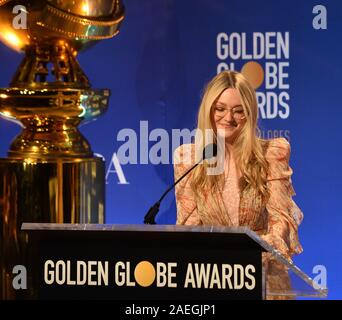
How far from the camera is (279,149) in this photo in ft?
9.91

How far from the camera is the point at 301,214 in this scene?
3041 millimetres

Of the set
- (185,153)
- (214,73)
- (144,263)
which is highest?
(214,73)

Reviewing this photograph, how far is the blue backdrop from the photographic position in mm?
2975

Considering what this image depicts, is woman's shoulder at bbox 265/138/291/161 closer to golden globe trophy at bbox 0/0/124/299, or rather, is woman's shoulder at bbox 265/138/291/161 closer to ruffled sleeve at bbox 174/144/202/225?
ruffled sleeve at bbox 174/144/202/225

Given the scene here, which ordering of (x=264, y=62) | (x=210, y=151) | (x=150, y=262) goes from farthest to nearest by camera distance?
(x=210, y=151), (x=264, y=62), (x=150, y=262)

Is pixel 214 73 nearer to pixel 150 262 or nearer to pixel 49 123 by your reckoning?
pixel 49 123

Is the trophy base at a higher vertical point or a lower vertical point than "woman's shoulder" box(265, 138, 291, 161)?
lower

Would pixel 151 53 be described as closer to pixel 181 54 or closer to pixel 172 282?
pixel 181 54

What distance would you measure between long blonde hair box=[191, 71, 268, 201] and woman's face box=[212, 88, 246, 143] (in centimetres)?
1

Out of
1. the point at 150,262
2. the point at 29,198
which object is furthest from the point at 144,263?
the point at 29,198

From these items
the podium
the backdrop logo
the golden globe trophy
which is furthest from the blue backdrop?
the podium

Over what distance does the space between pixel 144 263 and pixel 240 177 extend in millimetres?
1306
